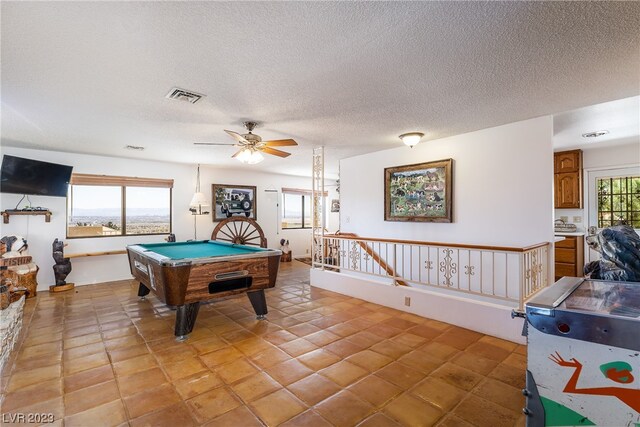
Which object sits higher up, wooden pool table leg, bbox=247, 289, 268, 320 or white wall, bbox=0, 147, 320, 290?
white wall, bbox=0, 147, 320, 290

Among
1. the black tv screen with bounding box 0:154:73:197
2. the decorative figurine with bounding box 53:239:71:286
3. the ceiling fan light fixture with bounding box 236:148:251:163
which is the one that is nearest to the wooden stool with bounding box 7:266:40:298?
the decorative figurine with bounding box 53:239:71:286

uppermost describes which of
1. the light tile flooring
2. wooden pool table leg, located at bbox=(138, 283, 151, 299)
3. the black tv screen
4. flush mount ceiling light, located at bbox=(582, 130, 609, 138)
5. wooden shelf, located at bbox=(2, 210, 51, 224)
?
flush mount ceiling light, located at bbox=(582, 130, 609, 138)

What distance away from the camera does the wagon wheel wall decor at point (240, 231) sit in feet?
22.7

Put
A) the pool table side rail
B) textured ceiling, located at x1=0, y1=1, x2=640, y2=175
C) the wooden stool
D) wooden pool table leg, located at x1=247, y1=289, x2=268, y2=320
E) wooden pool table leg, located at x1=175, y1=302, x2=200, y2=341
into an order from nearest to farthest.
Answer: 1. textured ceiling, located at x1=0, y1=1, x2=640, y2=175
2. the pool table side rail
3. wooden pool table leg, located at x1=175, y1=302, x2=200, y2=341
4. wooden pool table leg, located at x1=247, y1=289, x2=268, y2=320
5. the wooden stool

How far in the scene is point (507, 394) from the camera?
2021 mm

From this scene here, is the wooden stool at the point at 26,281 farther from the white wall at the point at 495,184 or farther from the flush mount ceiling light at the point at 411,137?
the flush mount ceiling light at the point at 411,137

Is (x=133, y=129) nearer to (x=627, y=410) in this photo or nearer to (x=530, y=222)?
(x=627, y=410)

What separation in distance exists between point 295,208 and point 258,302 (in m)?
5.17

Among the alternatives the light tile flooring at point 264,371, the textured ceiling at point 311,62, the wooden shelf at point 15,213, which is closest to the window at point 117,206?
the wooden shelf at point 15,213

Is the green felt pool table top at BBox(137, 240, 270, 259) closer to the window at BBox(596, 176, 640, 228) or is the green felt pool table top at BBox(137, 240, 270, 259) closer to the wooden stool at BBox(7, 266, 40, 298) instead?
the wooden stool at BBox(7, 266, 40, 298)

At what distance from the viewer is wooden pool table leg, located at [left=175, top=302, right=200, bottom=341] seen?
2.92m

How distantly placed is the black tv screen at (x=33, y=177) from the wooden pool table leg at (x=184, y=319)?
12.7 ft

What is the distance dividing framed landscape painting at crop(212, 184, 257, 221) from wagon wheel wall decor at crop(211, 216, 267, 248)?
0.68 ft

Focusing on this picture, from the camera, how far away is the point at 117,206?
224 inches
